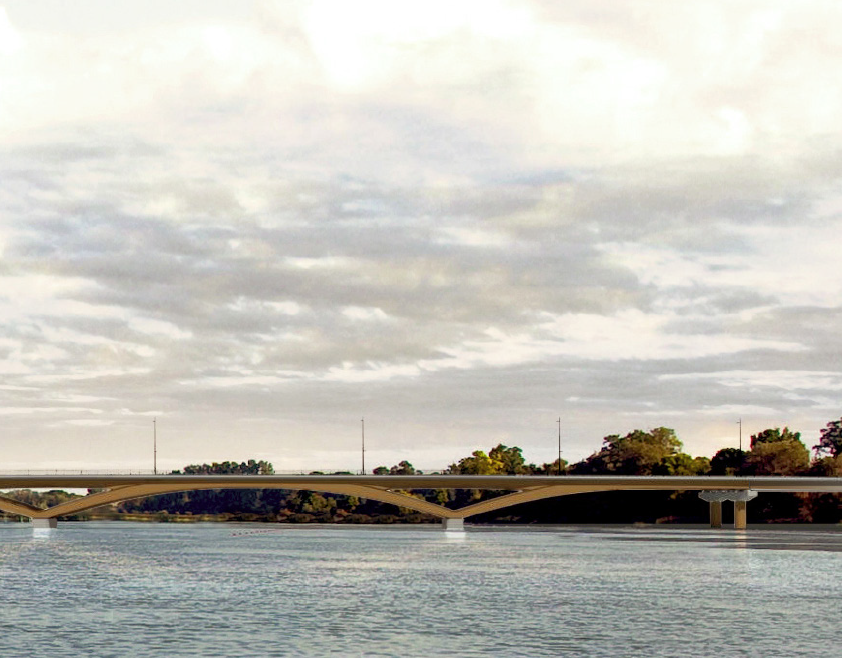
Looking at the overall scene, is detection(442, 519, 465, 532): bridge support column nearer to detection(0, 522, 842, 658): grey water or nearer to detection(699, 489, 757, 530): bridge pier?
detection(699, 489, 757, 530): bridge pier

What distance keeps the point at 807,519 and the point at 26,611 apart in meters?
146

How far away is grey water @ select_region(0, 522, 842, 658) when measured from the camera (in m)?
46.5

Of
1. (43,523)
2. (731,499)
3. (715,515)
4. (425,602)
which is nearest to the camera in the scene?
(425,602)

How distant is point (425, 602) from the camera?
64375 mm

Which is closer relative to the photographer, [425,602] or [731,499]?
[425,602]

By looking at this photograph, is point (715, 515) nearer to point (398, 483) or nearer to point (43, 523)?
point (398, 483)

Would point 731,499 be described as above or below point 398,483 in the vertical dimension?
below

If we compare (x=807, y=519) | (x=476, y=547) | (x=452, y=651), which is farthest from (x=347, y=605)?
(x=807, y=519)

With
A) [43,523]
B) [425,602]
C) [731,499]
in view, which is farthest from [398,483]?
[425,602]

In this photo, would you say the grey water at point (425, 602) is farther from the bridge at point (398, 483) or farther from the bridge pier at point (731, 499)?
the bridge pier at point (731, 499)

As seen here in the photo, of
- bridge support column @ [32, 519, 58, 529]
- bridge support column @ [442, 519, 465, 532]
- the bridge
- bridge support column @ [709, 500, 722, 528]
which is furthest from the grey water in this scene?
bridge support column @ [709, 500, 722, 528]

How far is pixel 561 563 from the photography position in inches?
3905

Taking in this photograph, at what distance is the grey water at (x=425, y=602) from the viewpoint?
4653cm

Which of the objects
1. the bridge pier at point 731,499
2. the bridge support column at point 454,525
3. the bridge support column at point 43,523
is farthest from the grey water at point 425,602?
the bridge support column at point 43,523
